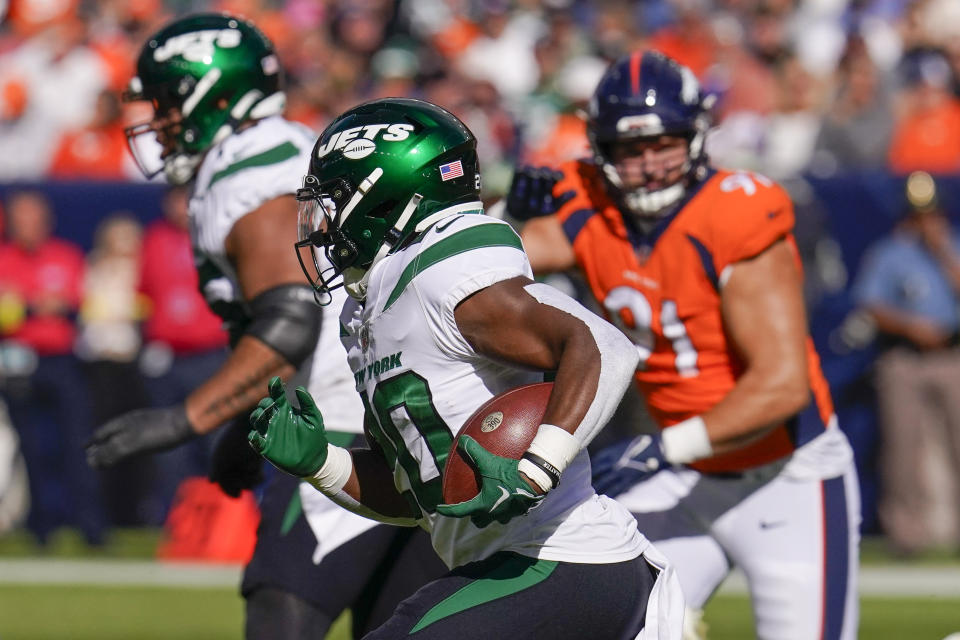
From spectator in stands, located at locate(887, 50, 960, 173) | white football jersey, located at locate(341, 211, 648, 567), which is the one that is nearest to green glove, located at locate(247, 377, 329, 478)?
white football jersey, located at locate(341, 211, 648, 567)

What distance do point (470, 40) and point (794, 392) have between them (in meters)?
8.82

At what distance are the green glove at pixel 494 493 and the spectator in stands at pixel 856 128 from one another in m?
7.28

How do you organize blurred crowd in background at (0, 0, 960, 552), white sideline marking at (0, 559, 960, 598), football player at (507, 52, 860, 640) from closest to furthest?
football player at (507, 52, 860, 640) → white sideline marking at (0, 559, 960, 598) → blurred crowd in background at (0, 0, 960, 552)

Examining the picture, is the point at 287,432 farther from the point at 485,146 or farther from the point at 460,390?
the point at 485,146

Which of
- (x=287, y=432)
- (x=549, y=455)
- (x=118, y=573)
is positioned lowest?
(x=118, y=573)

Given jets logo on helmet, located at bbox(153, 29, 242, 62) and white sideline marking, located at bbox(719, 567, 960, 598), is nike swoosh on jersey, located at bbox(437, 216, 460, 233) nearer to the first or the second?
jets logo on helmet, located at bbox(153, 29, 242, 62)

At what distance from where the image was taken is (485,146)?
1038 centimetres

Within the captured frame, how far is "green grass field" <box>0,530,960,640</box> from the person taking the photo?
689cm

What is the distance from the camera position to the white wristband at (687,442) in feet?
13.7

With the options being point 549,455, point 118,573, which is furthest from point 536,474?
point 118,573

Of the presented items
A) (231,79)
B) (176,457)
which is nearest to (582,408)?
(231,79)

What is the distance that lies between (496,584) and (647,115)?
1.73 meters

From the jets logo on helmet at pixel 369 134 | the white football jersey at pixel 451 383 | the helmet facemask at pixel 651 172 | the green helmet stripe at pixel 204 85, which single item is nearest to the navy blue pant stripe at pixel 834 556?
the helmet facemask at pixel 651 172

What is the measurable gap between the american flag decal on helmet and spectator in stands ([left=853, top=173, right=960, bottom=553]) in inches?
237
